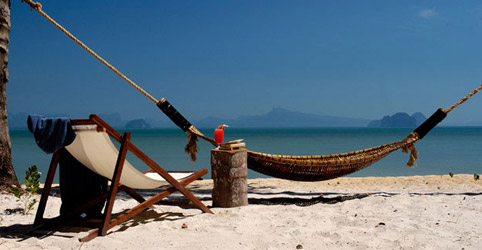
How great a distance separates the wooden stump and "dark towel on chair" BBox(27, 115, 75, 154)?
1.58 meters

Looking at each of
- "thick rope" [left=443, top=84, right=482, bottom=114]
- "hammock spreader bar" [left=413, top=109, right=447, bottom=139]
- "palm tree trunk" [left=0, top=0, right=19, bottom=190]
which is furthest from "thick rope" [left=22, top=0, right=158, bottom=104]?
"thick rope" [left=443, top=84, right=482, bottom=114]

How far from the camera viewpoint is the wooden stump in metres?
4.08

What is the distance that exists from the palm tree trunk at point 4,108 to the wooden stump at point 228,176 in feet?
8.31

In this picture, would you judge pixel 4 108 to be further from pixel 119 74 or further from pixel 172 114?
pixel 172 114

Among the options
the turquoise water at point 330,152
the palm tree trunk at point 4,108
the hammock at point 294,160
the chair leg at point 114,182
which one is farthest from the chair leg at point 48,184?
the turquoise water at point 330,152

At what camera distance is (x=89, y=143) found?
3.01 m

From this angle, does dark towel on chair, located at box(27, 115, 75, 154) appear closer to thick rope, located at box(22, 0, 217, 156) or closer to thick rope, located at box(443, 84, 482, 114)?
thick rope, located at box(22, 0, 217, 156)

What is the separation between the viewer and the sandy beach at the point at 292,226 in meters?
2.92

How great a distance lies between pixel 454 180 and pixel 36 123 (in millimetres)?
6496

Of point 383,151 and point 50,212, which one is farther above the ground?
point 383,151

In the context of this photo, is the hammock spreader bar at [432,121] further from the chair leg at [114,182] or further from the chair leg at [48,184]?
the chair leg at [48,184]

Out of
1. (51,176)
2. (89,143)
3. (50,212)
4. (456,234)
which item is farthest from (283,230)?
(50,212)

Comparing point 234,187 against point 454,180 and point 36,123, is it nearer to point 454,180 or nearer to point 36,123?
point 36,123

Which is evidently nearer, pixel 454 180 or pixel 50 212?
pixel 50 212
